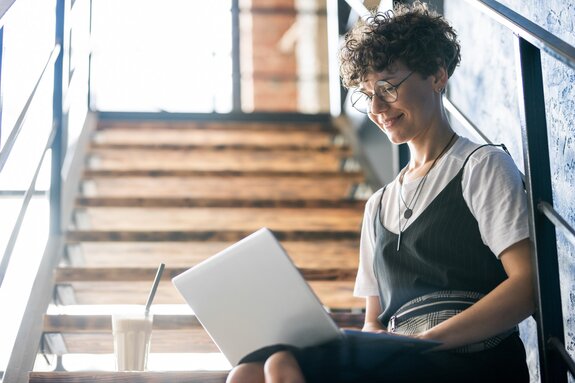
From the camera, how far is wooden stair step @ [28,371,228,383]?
166 cm

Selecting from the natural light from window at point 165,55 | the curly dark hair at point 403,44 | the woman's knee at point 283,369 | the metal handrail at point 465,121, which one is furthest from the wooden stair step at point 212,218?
the natural light from window at point 165,55

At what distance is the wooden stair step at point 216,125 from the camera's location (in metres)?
4.26

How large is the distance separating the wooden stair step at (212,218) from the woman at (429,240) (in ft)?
4.95

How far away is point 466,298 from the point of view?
4.45 feet

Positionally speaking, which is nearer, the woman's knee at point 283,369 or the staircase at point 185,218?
the woman's knee at point 283,369

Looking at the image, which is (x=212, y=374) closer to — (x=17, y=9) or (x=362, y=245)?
(x=362, y=245)

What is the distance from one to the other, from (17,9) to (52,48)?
59 cm

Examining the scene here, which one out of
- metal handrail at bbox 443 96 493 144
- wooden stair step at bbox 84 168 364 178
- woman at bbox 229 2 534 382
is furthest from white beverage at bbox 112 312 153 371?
wooden stair step at bbox 84 168 364 178

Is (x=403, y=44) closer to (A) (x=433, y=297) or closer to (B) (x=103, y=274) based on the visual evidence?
(A) (x=433, y=297)

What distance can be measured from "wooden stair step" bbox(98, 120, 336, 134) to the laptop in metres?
3.01

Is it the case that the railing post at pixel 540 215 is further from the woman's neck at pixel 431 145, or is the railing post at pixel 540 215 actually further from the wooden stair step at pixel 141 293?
the wooden stair step at pixel 141 293

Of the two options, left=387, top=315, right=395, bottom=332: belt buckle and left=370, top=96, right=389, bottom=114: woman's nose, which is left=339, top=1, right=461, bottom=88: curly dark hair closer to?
left=370, top=96, right=389, bottom=114: woman's nose

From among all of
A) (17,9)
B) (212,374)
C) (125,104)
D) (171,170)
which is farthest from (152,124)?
(212,374)

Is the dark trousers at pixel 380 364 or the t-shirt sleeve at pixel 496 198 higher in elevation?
the t-shirt sleeve at pixel 496 198
